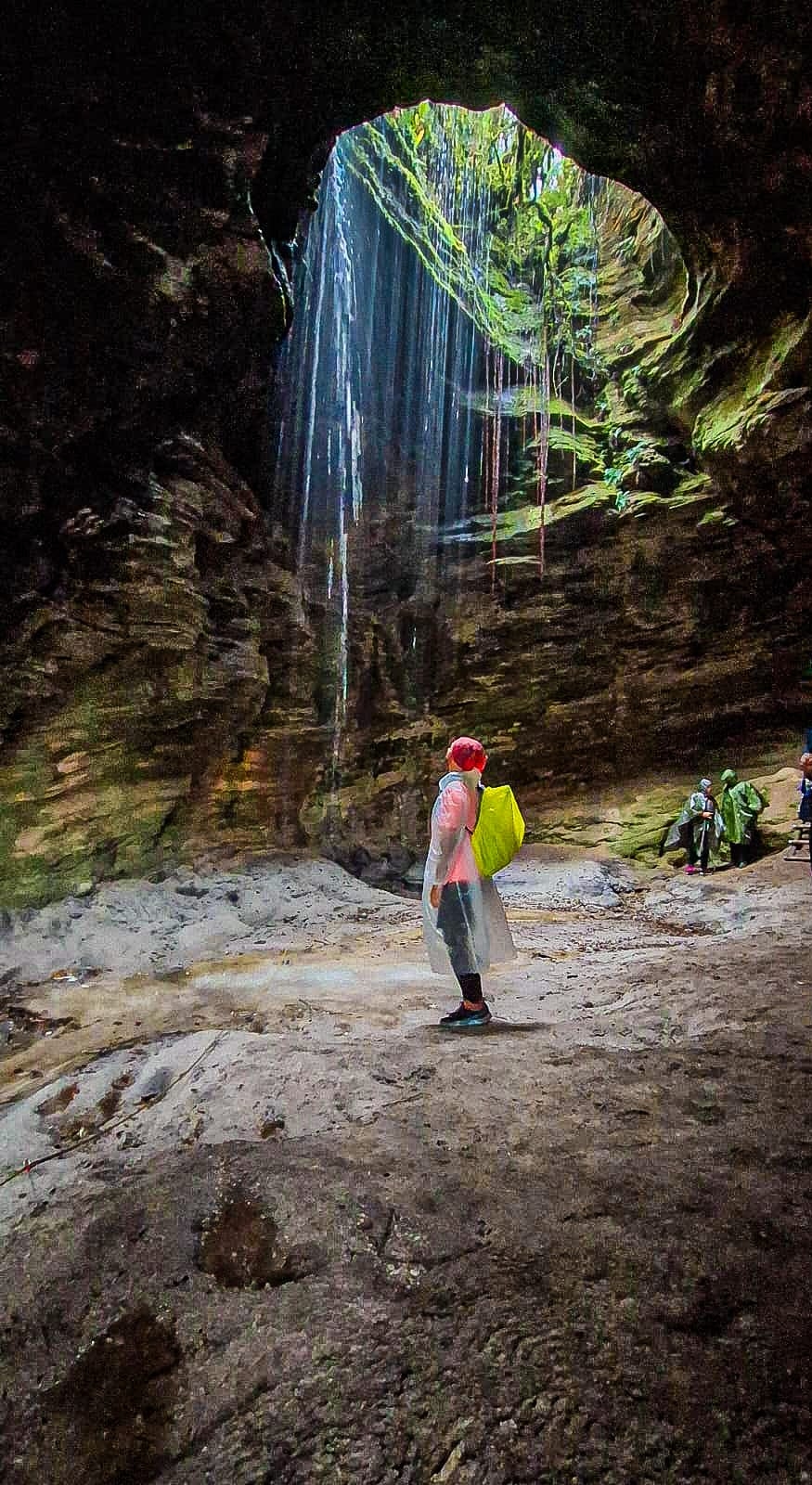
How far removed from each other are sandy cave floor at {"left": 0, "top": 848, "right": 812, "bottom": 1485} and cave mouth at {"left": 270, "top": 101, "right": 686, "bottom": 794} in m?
9.68

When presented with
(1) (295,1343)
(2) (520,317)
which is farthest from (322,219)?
(1) (295,1343)

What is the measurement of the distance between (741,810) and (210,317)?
1073 centimetres

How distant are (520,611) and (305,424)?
20.7 feet

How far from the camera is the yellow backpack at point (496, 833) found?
3.77 metres

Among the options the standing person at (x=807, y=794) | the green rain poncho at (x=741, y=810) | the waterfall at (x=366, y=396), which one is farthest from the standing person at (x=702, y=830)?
the waterfall at (x=366, y=396)

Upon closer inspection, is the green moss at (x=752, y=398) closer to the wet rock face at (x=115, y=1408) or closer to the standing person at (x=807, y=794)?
the standing person at (x=807, y=794)

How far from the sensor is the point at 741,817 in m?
10.6

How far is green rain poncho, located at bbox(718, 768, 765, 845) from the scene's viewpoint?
1044cm

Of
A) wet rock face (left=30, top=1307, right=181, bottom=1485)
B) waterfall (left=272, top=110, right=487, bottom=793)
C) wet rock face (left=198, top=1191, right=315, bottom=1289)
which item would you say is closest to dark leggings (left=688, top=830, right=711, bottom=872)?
waterfall (left=272, top=110, right=487, bottom=793)

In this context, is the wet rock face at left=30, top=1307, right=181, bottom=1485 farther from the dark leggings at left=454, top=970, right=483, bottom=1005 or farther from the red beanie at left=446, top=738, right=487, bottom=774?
the red beanie at left=446, top=738, right=487, bottom=774

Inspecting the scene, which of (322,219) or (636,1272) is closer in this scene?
(636,1272)

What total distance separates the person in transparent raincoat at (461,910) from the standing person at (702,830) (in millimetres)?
8146

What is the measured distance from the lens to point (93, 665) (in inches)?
306

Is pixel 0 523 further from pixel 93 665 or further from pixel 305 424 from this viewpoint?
pixel 305 424
